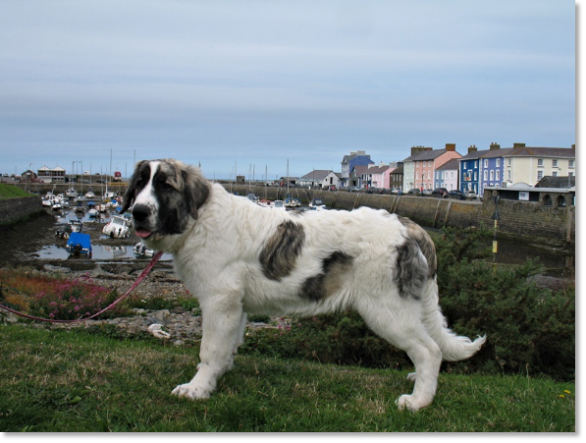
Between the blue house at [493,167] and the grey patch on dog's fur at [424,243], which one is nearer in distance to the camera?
the grey patch on dog's fur at [424,243]

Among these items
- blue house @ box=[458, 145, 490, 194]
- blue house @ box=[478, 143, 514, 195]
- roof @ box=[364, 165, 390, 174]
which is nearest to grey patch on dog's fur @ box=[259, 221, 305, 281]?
blue house @ box=[478, 143, 514, 195]

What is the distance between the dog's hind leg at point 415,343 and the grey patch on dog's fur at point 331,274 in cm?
47

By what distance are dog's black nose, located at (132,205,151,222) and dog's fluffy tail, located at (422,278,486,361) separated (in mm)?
3079

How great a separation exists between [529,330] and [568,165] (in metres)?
87.0

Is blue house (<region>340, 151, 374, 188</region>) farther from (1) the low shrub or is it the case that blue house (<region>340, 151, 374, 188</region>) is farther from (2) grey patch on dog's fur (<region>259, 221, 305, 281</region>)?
(2) grey patch on dog's fur (<region>259, 221, 305, 281</region>)

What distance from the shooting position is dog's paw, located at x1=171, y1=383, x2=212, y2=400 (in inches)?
224

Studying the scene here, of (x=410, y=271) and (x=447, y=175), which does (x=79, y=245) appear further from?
(x=447, y=175)

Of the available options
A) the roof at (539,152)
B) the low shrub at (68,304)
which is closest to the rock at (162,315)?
the low shrub at (68,304)

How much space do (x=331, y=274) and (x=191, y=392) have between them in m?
1.90

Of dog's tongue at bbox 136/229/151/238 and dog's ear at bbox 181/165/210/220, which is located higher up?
dog's ear at bbox 181/165/210/220

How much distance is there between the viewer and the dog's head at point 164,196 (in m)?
5.70

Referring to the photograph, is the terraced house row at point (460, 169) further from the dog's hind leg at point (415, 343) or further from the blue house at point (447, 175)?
the dog's hind leg at point (415, 343)

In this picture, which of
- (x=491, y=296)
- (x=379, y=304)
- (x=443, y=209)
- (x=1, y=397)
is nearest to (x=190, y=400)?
(x=1, y=397)

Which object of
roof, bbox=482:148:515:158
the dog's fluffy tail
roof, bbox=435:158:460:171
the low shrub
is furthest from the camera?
roof, bbox=435:158:460:171
